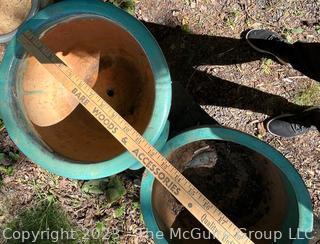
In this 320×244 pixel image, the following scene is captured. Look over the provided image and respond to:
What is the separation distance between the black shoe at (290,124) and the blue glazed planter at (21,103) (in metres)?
0.83

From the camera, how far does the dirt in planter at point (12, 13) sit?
99.0 inches

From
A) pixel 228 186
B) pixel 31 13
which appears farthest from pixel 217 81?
pixel 31 13

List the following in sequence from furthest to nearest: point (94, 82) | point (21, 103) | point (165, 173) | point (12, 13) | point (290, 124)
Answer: point (12, 13), point (290, 124), point (94, 82), point (21, 103), point (165, 173)

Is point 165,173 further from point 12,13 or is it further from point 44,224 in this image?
point 12,13

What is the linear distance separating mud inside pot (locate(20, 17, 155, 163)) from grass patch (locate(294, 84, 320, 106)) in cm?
92

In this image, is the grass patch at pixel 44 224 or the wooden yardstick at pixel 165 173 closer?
the wooden yardstick at pixel 165 173

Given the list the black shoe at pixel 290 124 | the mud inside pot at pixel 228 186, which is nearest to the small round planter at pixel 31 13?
the mud inside pot at pixel 228 186

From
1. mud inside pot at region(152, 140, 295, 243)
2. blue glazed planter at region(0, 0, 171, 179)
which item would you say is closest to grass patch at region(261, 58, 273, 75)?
mud inside pot at region(152, 140, 295, 243)

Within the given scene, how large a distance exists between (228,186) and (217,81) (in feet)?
1.88

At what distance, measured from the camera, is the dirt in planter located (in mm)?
2514

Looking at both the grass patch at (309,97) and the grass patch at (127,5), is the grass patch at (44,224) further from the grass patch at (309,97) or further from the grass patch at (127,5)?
the grass patch at (309,97)

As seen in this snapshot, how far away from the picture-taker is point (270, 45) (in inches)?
96.3

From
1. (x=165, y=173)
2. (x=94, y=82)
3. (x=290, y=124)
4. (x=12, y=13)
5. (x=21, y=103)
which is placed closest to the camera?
Answer: (x=165, y=173)

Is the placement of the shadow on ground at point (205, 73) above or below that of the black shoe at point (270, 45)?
below
